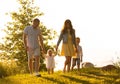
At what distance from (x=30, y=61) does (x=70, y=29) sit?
2222 mm

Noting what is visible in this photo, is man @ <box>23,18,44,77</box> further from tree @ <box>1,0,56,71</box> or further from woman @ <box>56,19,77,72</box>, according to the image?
tree @ <box>1,0,56,71</box>

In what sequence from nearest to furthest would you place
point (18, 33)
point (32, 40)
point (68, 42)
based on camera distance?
point (32, 40) < point (68, 42) < point (18, 33)

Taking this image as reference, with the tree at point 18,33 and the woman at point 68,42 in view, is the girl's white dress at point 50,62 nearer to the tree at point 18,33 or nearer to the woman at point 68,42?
the woman at point 68,42

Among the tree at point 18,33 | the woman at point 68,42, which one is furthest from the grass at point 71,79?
the tree at point 18,33

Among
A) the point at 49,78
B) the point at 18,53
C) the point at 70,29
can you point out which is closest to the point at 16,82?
the point at 49,78

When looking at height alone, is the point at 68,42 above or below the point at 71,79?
above

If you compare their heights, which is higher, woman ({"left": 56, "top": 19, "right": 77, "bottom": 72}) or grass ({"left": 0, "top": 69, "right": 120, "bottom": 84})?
woman ({"left": 56, "top": 19, "right": 77, "bottom": 72})

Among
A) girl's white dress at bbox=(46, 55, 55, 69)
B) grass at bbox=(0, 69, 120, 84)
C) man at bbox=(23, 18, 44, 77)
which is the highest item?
man at bbox=(23, 18, 44, 77)

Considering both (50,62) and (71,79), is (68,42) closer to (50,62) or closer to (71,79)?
(50,62)

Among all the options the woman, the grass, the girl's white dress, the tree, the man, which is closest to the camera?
the grass

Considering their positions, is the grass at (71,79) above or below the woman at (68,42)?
below

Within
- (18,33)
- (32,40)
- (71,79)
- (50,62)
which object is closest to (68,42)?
(32,40)

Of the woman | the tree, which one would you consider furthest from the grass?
the tree

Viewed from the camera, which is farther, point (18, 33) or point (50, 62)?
point (18, 33)
